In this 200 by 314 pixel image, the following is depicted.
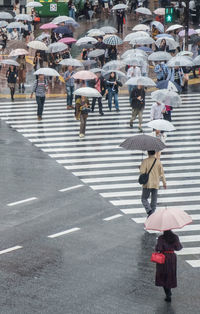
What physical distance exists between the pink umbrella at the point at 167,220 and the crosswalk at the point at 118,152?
1.88 m

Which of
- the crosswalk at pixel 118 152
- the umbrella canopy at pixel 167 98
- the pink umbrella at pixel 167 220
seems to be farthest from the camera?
the umbrella canopy at pixel 167 98

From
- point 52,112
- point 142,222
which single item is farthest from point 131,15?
point 142,222

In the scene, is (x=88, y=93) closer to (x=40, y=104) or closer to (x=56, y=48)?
(x=40, y=104)

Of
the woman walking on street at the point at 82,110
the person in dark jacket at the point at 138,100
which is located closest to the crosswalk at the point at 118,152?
the woman walking on street at the point at 82,110

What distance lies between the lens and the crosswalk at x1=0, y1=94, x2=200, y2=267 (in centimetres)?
1761

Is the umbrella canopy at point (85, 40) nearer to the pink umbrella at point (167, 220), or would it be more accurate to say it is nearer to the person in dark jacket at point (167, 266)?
the pink umbrella at point (167, 220)

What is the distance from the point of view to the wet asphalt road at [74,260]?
485 inches

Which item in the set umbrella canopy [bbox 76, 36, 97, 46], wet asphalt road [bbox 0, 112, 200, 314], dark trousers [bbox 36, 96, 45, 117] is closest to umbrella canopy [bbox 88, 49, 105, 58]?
umbrella canopy [bbox 76, 36, 97, 46]

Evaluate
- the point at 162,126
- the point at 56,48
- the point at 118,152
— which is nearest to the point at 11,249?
the point at 162,126

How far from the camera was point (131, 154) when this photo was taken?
22.4 metres

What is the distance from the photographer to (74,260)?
14.1m

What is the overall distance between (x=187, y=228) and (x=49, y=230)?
8.45ft

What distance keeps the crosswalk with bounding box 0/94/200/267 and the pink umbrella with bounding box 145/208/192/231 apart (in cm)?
188

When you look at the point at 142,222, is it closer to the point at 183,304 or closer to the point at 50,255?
the point at 50,255
